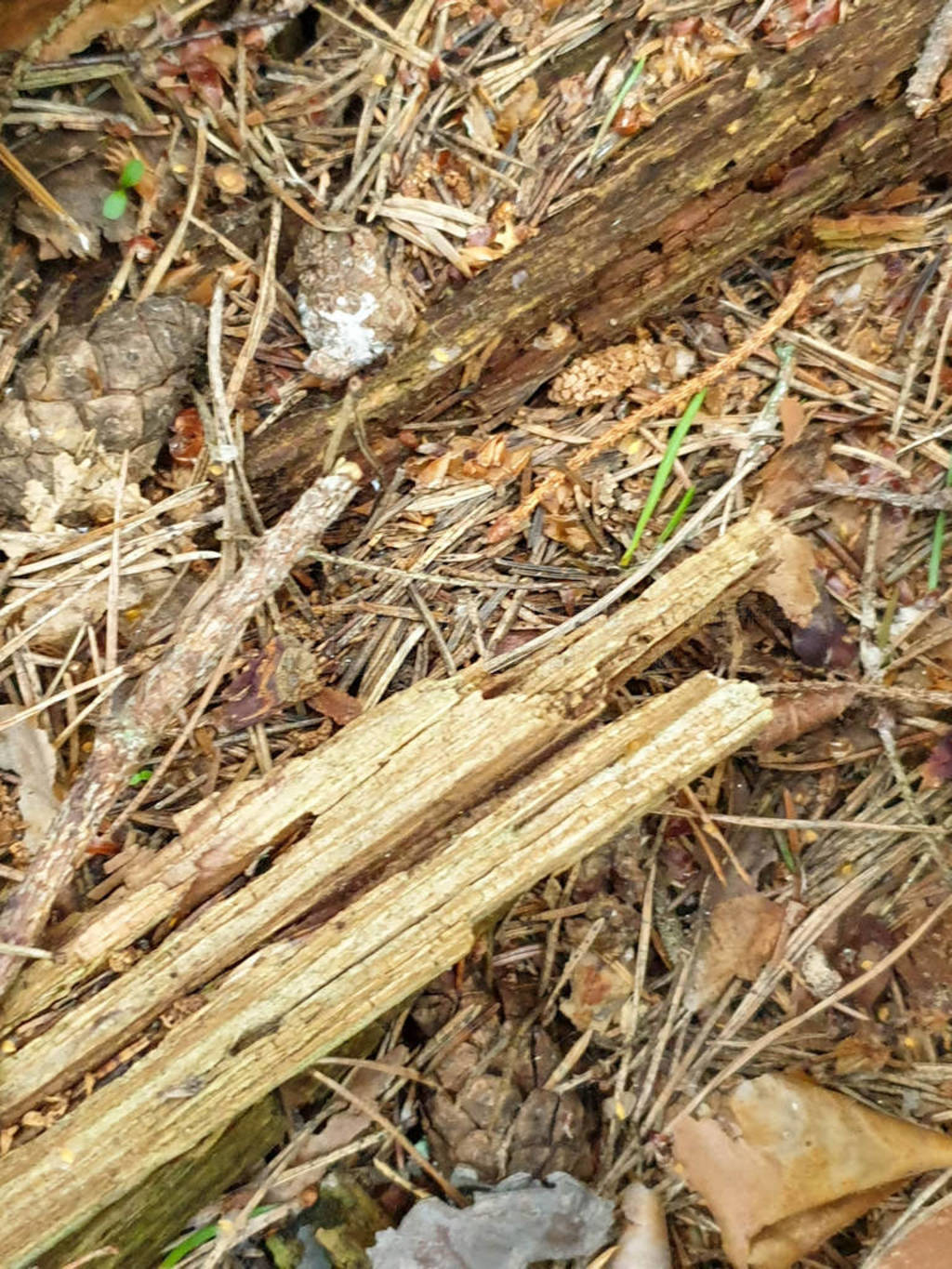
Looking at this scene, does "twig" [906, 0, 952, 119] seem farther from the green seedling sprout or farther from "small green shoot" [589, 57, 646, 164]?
the green seedling sprout

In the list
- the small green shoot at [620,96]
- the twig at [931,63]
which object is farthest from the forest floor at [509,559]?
the twig at [931,63]

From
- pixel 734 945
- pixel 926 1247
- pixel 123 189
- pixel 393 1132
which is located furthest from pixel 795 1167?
pixel 123 189

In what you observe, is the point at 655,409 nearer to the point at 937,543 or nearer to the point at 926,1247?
the point at 937,543

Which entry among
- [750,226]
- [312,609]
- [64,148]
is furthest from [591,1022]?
[64,148]

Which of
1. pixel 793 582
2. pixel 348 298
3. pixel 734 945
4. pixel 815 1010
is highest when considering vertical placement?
pixel 348 298

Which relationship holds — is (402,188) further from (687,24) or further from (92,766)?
(92,766)
